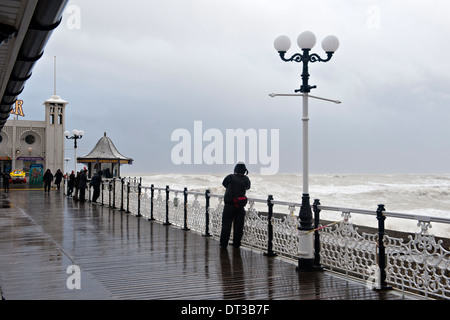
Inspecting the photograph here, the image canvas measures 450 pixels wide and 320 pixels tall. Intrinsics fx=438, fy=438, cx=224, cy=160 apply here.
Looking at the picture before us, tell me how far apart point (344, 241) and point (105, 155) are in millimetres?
31448

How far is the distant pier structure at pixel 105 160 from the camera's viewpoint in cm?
3550

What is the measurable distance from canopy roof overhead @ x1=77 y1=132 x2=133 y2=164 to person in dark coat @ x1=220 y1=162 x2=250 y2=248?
90.9ft

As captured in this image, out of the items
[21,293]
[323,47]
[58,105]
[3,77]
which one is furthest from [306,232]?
[58,105]

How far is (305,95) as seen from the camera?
777 centimetres

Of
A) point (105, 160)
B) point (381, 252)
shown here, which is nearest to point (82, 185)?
point (105, 160)

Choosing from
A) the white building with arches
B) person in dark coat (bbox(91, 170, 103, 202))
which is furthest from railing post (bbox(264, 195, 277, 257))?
the white building with arches

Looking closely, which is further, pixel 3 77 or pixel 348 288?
pixel 3 77

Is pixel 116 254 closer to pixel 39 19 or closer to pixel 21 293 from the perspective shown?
pixel 21 293

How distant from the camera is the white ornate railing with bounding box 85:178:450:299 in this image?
18.5 ft

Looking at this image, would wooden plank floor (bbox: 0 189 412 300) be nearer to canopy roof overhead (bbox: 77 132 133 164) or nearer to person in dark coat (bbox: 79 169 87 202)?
person in dark coat (bbox: 79 169 87 202)

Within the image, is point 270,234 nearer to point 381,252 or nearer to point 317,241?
point 317,241

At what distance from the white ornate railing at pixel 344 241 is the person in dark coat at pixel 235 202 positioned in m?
0.28

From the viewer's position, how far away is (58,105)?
5319 centimetres

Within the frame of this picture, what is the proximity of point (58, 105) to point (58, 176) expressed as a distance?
66.5ft
